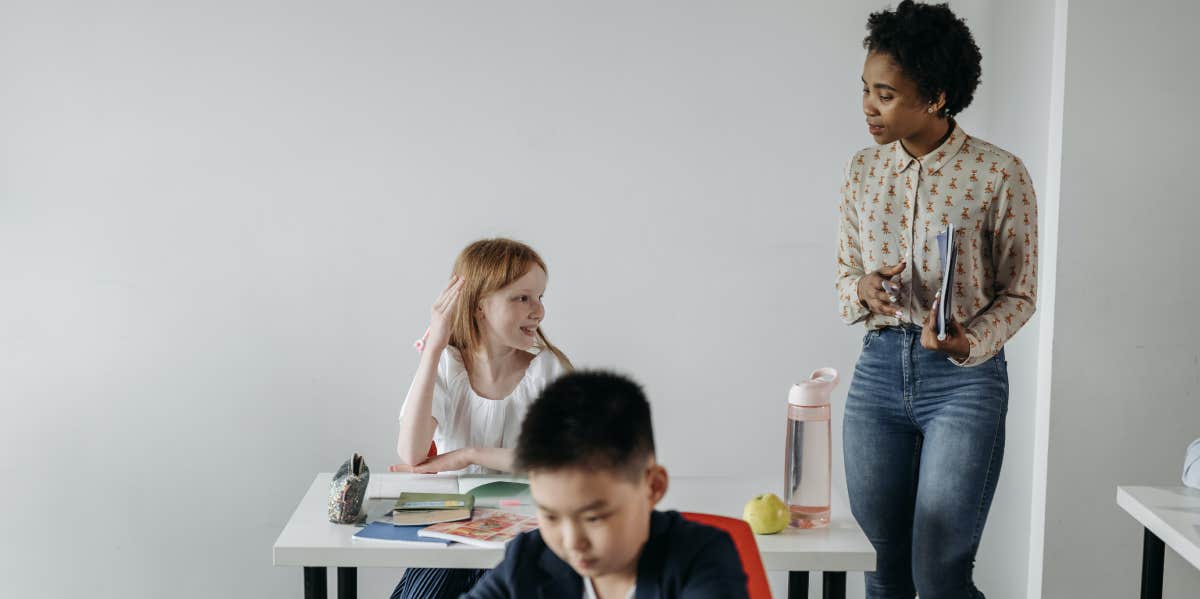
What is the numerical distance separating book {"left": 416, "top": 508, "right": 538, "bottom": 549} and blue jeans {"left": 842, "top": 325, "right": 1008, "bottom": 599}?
2.30 feet

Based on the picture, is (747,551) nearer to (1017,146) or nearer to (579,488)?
(579,488)

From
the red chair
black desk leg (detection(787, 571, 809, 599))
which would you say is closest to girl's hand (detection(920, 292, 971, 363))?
black desk leg (detection(787, 571, 809, 599))

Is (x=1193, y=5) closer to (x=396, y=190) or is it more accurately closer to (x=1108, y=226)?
(x=1108, y=226)

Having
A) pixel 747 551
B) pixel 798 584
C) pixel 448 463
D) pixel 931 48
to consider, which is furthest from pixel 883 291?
pixel 448 463

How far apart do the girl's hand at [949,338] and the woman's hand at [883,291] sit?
83 millimetres

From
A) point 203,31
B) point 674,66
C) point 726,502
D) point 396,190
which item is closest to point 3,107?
point 203,31

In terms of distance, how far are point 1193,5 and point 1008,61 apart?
0.71m

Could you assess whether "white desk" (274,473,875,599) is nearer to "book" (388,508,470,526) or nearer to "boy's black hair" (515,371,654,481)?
"book" (388,508,470,526)

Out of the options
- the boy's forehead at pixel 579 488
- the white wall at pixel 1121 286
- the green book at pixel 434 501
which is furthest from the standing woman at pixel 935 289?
the boy's forehead at pixel 579 488

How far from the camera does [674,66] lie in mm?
3389

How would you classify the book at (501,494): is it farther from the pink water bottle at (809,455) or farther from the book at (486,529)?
the pink water bottle at (809,455)

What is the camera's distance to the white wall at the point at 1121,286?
104 inches

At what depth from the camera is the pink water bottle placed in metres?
→ 2.11

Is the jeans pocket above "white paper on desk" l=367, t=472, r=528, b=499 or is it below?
above
